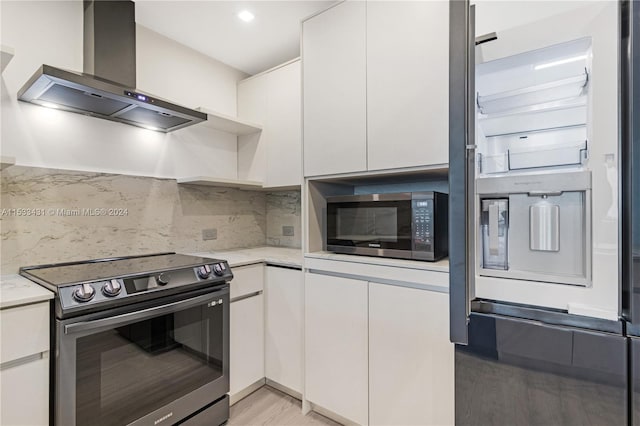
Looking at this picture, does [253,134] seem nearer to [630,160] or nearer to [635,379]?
[630,160]

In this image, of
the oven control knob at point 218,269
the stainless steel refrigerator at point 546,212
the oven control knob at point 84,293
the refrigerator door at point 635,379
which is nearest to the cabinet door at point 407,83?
the stainless steel refrigerator at point 546,212

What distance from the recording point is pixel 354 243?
5.69ft

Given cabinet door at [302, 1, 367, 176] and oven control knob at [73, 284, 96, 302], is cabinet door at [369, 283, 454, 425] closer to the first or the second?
cabinet door at [302, 1, 367, 176]

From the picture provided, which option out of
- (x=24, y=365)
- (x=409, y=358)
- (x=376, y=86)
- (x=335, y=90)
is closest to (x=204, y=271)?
(x=24, y=365)

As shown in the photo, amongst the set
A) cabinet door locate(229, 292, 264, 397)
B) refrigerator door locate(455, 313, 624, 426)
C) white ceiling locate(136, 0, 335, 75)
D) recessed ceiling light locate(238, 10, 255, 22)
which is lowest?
cabinet door locate(229, 292, 264, 397)

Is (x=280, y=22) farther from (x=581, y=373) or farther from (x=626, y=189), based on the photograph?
(x=581, y=373)

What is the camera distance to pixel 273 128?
7.86 ft

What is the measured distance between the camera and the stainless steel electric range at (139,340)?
1210mm

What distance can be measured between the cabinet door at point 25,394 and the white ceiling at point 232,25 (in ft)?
6.54

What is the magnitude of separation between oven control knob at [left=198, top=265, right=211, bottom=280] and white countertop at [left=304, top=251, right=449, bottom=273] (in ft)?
1.86

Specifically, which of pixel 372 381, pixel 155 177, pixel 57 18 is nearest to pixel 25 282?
pixel 155 177

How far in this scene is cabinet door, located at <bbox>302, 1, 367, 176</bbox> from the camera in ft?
5.41

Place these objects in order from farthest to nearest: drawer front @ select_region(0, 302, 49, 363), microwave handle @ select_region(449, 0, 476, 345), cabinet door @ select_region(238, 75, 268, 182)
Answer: cabinet door @ select_region(238, 75, 268, 182) → drawer front @ select_region(0, 302, 49, 363) → microwave handle @ select_region(449, 0, 476, 345)

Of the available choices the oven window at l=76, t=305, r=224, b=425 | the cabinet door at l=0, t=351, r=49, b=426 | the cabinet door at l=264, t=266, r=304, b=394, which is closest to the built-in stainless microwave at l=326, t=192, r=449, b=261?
the cabinet door at l=264, t=266, r=304, b=394
